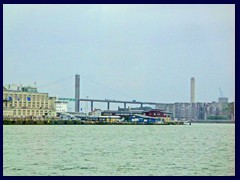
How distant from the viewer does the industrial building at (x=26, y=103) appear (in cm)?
2394

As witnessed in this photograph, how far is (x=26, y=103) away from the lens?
25.6 meters

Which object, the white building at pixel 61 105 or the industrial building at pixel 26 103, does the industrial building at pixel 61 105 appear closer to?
the white building at pixel 61 105

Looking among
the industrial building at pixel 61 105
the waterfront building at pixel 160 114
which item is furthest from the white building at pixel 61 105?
the waterfront building at pixel 160 114

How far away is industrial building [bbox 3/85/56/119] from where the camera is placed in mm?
23938

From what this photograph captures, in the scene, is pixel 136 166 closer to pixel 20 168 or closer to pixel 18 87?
pixel 20 168

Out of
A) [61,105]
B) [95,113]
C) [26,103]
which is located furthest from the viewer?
[61,105]

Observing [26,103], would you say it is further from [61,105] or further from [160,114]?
[160,114]

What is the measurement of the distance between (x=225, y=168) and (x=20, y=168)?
6.04 feet

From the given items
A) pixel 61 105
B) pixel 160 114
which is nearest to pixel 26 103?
pixel 61 105

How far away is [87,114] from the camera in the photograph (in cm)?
2848

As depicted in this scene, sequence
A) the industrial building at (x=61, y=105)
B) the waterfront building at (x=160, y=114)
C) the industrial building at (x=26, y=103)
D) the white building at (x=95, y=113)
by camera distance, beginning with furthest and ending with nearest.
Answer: the industrial building at (x=61, y=105), the white building at (x=95, y=113), the waterfront building at (x=160, y=114), the industrial building at (x=26, y=103)

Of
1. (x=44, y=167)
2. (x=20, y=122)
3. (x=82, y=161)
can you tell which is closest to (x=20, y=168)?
(x=44, y=167)

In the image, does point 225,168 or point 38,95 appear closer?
point 225,168

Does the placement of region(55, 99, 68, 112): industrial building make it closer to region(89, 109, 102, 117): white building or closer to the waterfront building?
region(89, 109, 102, 117): white building
